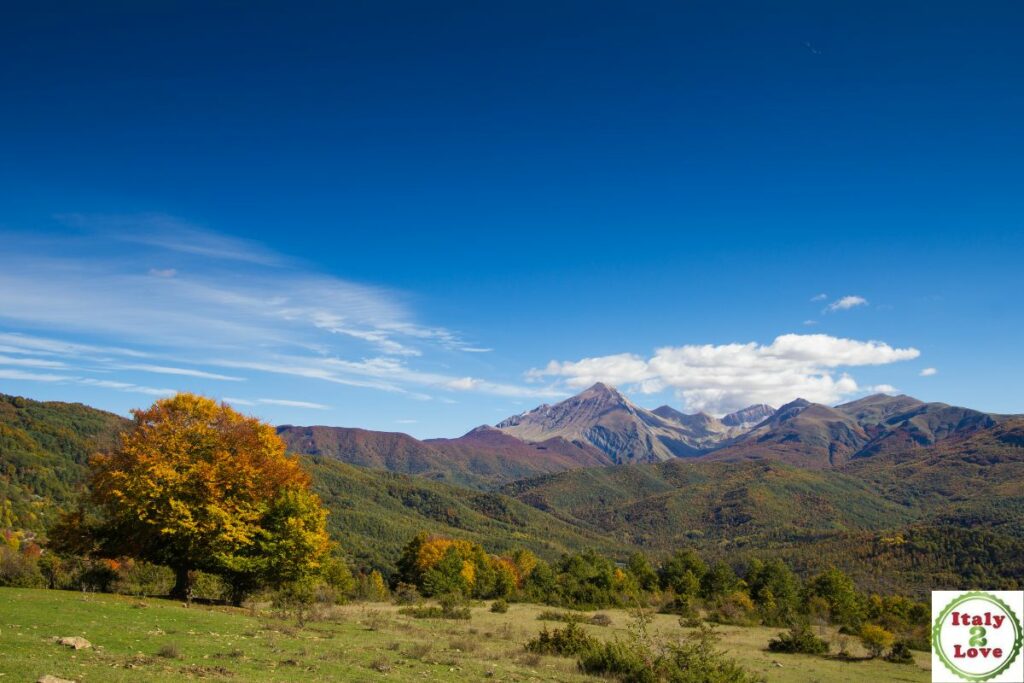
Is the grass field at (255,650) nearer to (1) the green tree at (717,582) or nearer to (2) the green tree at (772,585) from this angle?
(2) the green tree at (772,585)

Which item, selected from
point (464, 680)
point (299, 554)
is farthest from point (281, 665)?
point (299, 554)

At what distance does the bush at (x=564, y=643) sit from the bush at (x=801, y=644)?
18.9 meters

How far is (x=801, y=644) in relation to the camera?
37969 mm

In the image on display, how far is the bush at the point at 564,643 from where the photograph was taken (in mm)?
25938

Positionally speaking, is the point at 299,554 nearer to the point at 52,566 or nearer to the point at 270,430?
the point at 270,430

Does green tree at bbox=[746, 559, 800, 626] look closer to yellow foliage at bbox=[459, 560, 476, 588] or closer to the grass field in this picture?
yellow foliage at bbox=[459, 560, 476, 588]

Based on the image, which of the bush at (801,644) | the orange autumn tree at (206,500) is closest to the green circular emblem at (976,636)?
the orange autumn tree at (206,500)

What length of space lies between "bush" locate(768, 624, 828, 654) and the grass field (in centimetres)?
211

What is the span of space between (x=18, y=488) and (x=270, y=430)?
163165 mm

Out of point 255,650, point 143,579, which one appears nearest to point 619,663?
point 255,650

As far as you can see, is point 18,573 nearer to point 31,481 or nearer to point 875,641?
point 875,641

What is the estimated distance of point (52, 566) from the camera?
3453 cm

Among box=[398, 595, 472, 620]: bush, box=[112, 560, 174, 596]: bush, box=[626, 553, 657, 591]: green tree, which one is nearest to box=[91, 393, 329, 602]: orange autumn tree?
box=[112, 560, 174, 596]: bush

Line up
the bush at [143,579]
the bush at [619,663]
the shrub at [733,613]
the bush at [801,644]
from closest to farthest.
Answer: the bush at [619,663] < the bush at [143,579] < the bush at [801,644] < the shrub at [733,613]
